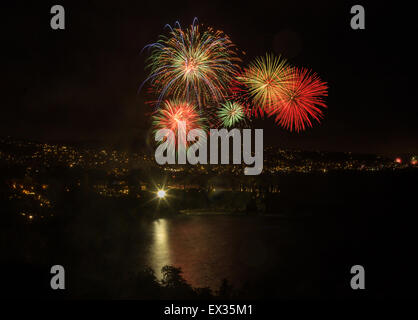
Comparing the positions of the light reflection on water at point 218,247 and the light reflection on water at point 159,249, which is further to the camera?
the light reflection on water at point 159,249

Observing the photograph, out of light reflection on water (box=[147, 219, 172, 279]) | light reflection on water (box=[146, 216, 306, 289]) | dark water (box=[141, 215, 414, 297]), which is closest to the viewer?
dark water (box=[141, 215, 414, 297])

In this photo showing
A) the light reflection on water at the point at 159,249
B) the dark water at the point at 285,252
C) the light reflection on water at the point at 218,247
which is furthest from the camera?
the light reflection on water at the point at 159,249

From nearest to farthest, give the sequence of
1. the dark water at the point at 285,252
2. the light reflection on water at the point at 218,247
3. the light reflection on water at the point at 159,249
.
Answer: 1. the dark water at the point at 285,252
2. the light reflection on water at the point at 218,247
3. the light reflection on water at the point at 159,249

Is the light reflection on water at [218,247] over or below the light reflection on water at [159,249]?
below

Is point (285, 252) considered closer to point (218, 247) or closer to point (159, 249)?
point (218, 247)

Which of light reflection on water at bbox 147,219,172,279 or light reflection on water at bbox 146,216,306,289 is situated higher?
light reflection on water at bbox 147,219,172,279

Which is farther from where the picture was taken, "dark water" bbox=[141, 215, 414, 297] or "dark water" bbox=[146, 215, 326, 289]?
"dark water" bbox=[146, 215, 326, 289]

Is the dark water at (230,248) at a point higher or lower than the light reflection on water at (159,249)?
lower

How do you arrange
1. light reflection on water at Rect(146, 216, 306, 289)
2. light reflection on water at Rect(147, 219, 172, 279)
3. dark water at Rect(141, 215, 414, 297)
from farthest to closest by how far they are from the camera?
light reflection on water at Rect(147, 219, 172, 279) < light reflection on water at Rect(146, 216, 306, 289) < dark water at Rect(141, 215, 414, 297)

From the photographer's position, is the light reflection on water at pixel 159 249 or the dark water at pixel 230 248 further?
the light reflection on water at pixel 159 249

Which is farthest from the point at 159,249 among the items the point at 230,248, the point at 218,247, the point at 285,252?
the point at 285,252
